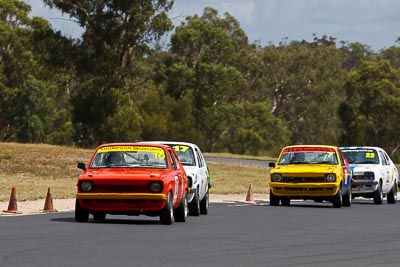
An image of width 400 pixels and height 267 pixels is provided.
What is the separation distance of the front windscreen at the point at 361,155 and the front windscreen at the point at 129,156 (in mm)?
14744

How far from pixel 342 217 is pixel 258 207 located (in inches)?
200

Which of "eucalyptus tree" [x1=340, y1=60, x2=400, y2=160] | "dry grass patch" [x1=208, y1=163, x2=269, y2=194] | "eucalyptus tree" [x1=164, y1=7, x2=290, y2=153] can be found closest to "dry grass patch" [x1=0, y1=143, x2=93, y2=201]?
"dry grass patch" [x1=208, y1=163, x2=269, y2=194]

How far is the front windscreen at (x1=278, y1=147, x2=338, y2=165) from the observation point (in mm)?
31498

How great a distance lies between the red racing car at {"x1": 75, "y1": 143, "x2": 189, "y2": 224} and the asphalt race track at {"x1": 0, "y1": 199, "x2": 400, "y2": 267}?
13.2 inches

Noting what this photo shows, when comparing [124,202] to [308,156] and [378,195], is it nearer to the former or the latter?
[308,156]

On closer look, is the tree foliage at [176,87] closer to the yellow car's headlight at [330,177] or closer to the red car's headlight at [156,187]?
the yellow car's headlight at [330,177]

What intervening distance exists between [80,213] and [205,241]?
4.42 metres

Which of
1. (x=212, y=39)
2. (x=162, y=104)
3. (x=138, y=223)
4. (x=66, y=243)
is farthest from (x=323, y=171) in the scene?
(x=212, y=39)

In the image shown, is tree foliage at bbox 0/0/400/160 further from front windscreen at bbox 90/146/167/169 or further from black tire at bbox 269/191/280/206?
front windscreen at bbox 90/146/167/169

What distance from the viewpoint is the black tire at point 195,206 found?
25.1 metres

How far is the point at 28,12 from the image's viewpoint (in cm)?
10019

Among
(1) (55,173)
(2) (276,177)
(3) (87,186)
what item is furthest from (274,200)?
(1) (55,173)

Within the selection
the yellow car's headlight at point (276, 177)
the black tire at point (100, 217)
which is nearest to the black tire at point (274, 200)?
the yellow car's headlight at point (276, 177)

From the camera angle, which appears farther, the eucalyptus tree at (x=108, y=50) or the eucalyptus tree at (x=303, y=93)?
the eucalyptus tree at (x=303, y=93)
